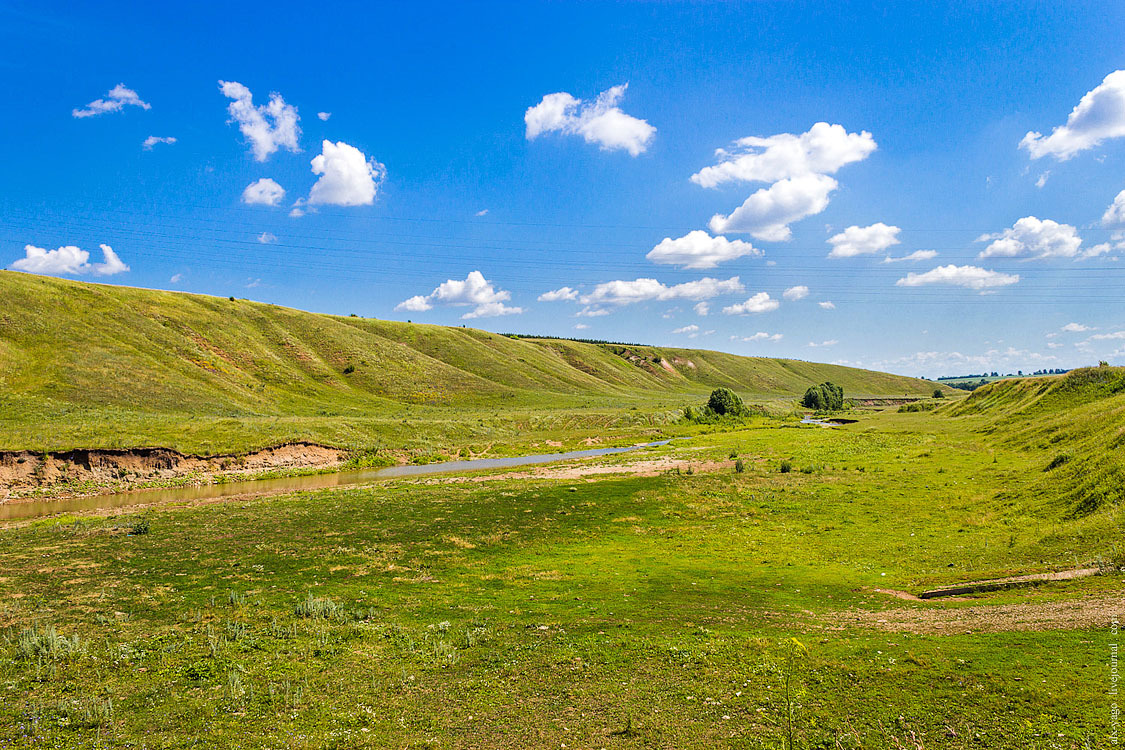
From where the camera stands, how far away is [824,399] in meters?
151

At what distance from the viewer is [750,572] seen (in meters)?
22.2

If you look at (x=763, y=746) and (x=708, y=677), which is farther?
(x=708, y=677)

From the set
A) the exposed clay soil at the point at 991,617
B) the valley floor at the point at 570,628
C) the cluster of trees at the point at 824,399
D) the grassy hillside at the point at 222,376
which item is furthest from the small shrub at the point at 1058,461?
the cluster of trees at the point at 824,399

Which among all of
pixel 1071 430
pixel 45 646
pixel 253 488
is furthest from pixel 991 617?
pixel 253 488

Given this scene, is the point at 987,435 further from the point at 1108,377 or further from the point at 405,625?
the point at 405,625

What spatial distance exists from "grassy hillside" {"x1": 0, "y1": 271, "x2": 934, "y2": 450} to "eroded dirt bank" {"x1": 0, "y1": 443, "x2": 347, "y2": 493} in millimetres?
1607

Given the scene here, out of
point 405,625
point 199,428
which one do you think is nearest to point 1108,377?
point 405,625

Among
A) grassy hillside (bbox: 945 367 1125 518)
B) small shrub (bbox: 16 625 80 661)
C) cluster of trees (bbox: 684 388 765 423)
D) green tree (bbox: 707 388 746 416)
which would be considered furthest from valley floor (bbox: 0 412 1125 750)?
green tree (bbox: 707 388 746 416)

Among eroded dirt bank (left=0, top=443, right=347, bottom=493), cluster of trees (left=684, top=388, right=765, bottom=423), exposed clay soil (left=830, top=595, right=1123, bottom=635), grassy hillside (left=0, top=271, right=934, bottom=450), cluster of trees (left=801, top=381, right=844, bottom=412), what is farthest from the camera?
cluster of trees (left=801, top=381, right=844, bottom=412)

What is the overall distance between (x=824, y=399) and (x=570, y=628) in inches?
6158

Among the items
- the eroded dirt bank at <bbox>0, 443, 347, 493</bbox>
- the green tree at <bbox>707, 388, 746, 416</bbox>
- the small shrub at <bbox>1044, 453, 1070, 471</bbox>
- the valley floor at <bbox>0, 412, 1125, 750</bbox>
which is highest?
the green tree at <bbox>707, 388, 746, 416</bbox>

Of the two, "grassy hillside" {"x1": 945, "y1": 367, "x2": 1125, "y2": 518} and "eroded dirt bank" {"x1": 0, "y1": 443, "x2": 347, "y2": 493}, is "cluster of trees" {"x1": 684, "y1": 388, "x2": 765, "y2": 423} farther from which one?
"eroded dirt bank" {"x1": 0, "y1": 443, "x2": 347, "y2": 493}

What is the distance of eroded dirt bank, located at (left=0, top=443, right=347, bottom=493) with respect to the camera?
4322 cm

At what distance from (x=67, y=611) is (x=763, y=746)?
2289 cm
